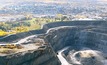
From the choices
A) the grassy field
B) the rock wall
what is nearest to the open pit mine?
the rock wall

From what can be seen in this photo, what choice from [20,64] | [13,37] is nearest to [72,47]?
[13,37]

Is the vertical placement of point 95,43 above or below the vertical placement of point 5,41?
below

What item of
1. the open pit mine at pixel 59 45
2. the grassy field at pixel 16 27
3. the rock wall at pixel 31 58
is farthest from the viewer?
the grassy field at pixel 16 27

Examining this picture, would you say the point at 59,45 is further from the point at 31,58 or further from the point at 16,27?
the point at 31,58

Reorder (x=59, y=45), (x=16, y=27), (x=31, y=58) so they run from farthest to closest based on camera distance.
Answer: (x=16, y=27)
(x=59, y=45)
(x=31, y=58)

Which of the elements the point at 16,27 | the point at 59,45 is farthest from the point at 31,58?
the point at 16,27

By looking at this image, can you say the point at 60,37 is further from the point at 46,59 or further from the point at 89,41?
the point at 46,59

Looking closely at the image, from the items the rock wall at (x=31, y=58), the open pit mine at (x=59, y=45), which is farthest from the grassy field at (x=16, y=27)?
the rock wall at (x=31, y=58)

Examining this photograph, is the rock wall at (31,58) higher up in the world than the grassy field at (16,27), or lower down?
higher up

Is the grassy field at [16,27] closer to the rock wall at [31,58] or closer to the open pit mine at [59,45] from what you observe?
the open pit mine at [59,45]
